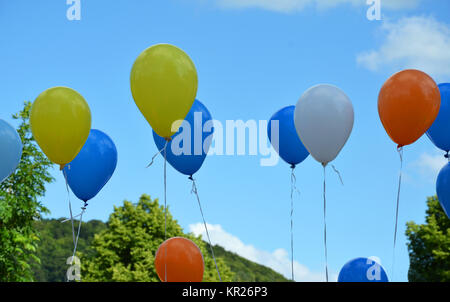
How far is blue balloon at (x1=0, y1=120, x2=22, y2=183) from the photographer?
7207mm

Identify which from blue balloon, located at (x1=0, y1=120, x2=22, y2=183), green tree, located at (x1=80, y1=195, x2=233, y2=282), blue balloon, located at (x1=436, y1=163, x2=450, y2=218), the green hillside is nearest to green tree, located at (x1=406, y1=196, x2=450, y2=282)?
green tree, located at (x1=80, y1=195, x2=233, y2=282)

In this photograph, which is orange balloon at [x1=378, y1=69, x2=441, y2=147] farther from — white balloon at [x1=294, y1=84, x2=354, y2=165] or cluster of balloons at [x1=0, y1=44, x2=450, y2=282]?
white balloon at [x1=294, y1=84, x2=354, y2=165]

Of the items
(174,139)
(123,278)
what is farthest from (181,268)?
(123,278)

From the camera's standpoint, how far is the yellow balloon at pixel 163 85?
6.32 m

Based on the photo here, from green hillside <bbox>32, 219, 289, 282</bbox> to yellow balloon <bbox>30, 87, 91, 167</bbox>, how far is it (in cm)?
1929

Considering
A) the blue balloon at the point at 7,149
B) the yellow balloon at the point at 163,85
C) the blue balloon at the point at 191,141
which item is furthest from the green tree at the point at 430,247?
the blue balloon at the point at 7,149

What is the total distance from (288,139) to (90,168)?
2.77m

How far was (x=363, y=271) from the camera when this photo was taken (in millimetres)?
7480

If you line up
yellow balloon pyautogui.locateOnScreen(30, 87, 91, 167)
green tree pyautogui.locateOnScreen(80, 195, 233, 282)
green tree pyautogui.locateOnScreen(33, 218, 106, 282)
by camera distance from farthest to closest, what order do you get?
green tree pyautogui.locateOnScreen(33, 218, 106, 282) → green tree pyautogui.locateOnScreen(80, 195, 233, 282) → yellow balloon pyautogui.locateOnScreen(30, 87, 91, 167)

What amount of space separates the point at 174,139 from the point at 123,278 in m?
12.2

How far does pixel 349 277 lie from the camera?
7559 millimetres
